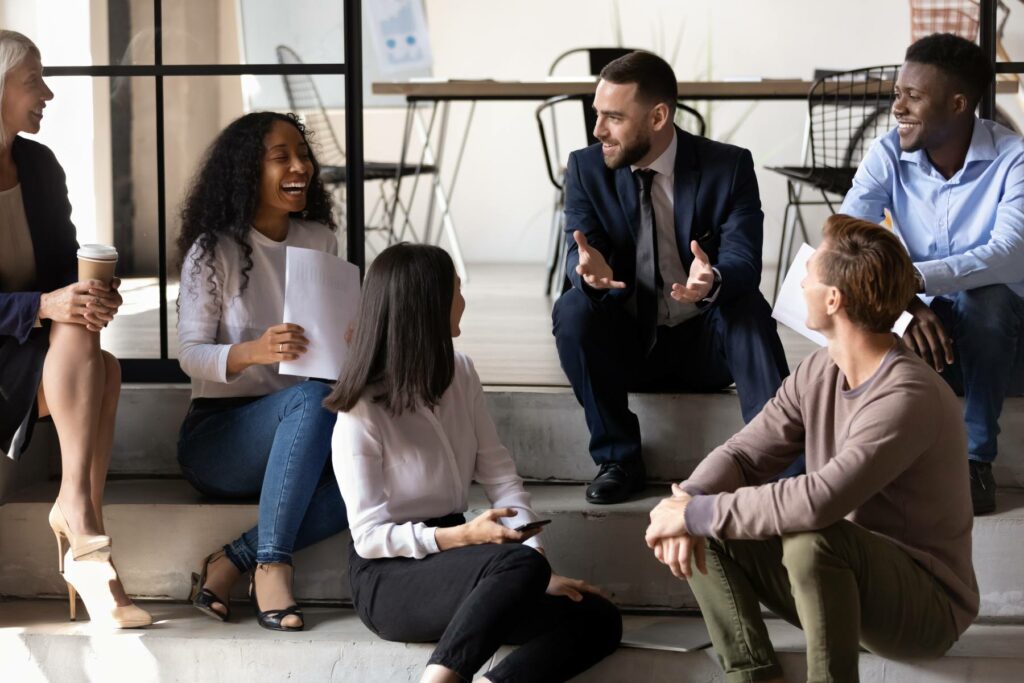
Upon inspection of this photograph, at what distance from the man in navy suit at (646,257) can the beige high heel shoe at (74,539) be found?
995 mm

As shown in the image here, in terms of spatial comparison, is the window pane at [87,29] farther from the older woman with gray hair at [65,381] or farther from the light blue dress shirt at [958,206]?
the light blue dress shirt at [958,206]

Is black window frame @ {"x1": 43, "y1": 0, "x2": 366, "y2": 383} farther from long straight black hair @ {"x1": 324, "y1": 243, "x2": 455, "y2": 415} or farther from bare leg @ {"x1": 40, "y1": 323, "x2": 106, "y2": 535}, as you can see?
long straight black hair @ {"x1": 324, "y1": 243, "x2": 455, "y2": 415}

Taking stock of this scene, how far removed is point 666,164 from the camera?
2.74 m

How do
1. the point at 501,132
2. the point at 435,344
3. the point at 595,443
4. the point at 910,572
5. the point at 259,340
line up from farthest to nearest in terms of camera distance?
1. the point at 501,132
2. the point at 595,443
3. the point at 259,340
4. the point at 435,344
5. the point at 910,572

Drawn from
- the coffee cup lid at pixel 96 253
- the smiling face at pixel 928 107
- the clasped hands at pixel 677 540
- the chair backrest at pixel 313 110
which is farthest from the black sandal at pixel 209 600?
the smiling face at pixel 928 107

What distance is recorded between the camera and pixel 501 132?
22.4ft

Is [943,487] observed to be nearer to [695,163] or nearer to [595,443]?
[595,443]

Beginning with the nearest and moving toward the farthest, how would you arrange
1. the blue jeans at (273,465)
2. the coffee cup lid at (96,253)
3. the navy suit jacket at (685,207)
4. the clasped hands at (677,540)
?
the clasped hands at (677,540), the coffee cup lid at (96,253), the blue jeans at (273,465), the navy suit jacket at (685,207)

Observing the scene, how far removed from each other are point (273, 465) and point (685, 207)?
3.48ft

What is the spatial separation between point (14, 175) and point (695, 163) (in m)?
1.45

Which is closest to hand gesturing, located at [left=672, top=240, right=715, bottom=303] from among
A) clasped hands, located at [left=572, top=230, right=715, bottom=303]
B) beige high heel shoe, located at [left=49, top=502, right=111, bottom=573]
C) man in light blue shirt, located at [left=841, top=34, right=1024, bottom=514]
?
clasped hands, located at [left=572, top=230, right=715, bottom=303]

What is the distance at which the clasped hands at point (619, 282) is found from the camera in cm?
247

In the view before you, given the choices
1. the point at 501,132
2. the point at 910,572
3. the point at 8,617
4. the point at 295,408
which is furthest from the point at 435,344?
the point at 501,132

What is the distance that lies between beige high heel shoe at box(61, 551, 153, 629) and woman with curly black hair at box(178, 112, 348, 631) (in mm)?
136
